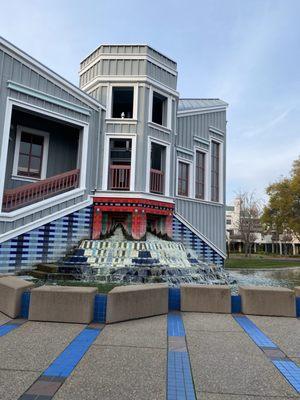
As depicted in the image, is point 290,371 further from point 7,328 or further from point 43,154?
point 43,154

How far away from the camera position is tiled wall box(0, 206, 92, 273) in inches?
432

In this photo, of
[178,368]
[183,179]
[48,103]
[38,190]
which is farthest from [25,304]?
[183,179]

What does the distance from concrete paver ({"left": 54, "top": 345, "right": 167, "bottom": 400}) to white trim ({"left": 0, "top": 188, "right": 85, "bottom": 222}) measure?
7.62 metres

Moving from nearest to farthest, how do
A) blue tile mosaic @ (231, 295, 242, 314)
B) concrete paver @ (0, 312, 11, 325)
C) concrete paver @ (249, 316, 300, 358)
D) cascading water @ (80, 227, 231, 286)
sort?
concrete paver @ (249, 316, 300, 358) → concrete paver @ (0, 312, 11, 325) → blue tile mosaic @ (231, 295, 242, 314) → cascading water @ (80, 227, 231, 286)

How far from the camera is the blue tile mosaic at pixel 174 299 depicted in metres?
6.87

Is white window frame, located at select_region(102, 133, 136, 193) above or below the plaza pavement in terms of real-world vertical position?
above

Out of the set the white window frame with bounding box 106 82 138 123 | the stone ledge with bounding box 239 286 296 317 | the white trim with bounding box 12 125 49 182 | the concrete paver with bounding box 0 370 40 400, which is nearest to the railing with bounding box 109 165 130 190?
the white window frame with bounding box 106 82 138 123

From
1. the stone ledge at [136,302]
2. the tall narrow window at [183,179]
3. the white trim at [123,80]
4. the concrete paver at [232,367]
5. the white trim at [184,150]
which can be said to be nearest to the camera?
the concrete paver at [232,367]

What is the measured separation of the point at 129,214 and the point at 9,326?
9293 mm

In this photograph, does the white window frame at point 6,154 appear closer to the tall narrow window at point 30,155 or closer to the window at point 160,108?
the tall narrow window at point 30,155

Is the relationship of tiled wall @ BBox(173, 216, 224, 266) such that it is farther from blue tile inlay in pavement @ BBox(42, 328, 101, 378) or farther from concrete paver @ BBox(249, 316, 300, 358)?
blue tile inlay in pavement @ BBox(42, 328, 101, 378)

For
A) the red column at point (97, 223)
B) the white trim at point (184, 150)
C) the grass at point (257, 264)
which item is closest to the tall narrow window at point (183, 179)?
the white trim at point (184, 150)

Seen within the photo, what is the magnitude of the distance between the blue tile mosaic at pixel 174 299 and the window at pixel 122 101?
10.4 meters

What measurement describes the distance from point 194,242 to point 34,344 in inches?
502
